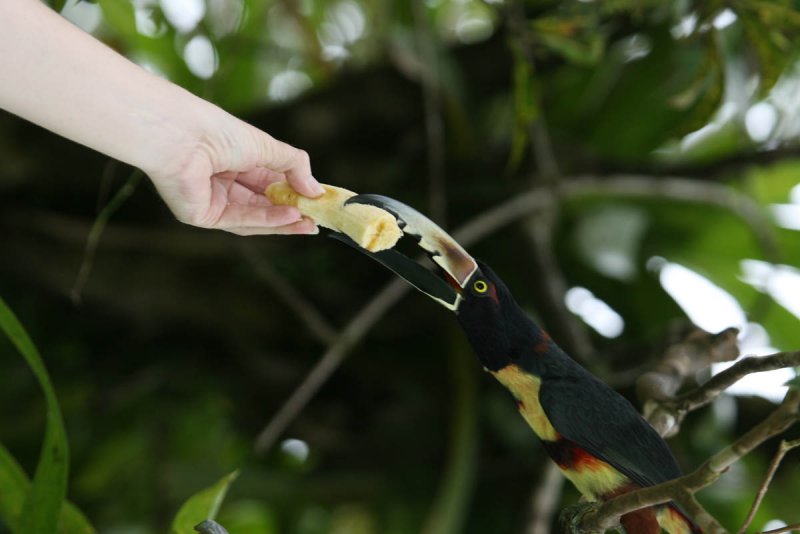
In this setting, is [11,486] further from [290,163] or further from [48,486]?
[290,163]

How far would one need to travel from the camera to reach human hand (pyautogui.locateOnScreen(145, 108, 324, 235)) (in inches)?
21.7

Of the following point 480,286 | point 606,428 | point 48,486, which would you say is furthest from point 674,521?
point 48,486

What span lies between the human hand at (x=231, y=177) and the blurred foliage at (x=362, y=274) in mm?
696

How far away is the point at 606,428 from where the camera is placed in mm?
546

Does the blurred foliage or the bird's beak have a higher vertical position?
the blurred foliage

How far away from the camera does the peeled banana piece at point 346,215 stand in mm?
543

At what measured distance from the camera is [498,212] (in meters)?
1.19

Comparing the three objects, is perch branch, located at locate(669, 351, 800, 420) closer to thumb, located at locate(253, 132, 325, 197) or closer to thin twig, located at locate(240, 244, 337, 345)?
thumb, located at locate(253, 132, 325, 197)

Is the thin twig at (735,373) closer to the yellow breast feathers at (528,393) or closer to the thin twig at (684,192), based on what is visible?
the yellow breast feathers at (528,393)

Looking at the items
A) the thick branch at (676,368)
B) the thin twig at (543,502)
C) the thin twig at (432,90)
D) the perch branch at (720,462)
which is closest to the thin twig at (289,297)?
the thin twig at (432,90)

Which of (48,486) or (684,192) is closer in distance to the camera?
(48,486)

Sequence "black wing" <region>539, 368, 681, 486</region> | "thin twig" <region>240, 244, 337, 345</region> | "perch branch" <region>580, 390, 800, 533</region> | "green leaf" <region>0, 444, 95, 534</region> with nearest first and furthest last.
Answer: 1. "perch branch" <region>580, 390, 800, 533</region>
2. "black wing" <region>539, 368, 681, 486</region>
3. "green leaf" <region>0, 444, 95, 534</region>
4. "thin twig" <region>240, 244, 337, 345</region>

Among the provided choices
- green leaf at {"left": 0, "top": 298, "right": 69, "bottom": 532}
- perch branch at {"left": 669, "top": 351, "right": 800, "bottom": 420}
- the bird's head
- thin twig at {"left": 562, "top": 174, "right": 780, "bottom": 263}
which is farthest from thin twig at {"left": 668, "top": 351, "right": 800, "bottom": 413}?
thin twig at {"left": 562, "top": 174, "right": 780, "bottom": 263}

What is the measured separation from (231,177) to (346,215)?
0.35ft
